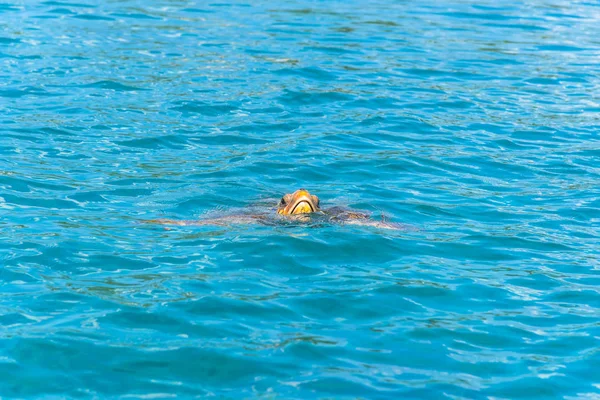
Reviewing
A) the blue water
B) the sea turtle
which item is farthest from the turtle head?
the blue water

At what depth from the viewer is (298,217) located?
10047 mm

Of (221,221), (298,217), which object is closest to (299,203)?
(298,217)

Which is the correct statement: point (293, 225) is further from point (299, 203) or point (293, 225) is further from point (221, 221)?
point (221, 221)

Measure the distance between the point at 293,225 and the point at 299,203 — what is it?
25 centimetres

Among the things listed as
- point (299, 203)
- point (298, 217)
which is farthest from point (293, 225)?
point (299, 203)

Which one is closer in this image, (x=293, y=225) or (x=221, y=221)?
(x=293, y=225)

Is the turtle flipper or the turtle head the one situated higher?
the turtle head

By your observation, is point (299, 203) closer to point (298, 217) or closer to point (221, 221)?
point (298, 217)

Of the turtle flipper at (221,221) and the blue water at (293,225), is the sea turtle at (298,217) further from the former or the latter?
the blue water at (293,225)

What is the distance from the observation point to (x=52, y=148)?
1264 cm

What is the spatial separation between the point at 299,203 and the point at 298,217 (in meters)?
0.16

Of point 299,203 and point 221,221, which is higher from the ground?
point 299,203

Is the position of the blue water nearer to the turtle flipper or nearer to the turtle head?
the turtle flipper

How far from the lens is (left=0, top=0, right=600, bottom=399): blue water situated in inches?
A: 274
